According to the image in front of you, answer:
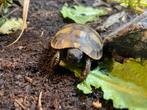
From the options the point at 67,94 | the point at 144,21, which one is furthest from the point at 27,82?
the point at 144,21

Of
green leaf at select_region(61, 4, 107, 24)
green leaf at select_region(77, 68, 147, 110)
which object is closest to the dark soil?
green leaf at select_region(77, 68, 147, 110)

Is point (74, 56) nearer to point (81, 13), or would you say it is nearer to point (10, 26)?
point (10, 26)

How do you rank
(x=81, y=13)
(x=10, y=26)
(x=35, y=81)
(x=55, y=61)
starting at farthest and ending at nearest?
(x=81, y=13)
(x=10, y=26)
(x=55, y=61)
(x=35, y=81)

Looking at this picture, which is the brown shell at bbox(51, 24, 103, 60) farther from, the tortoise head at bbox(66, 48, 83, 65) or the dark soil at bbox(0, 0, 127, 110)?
the dark soil at bbox(0, 0, 127, 110)

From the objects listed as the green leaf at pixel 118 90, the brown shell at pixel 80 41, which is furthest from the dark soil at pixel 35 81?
the brown shell at pixel 80 41

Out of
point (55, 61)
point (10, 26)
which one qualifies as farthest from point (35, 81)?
point (10, 26)

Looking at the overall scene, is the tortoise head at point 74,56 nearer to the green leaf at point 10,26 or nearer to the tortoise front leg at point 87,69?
the tortoise front leg at point 87,69
